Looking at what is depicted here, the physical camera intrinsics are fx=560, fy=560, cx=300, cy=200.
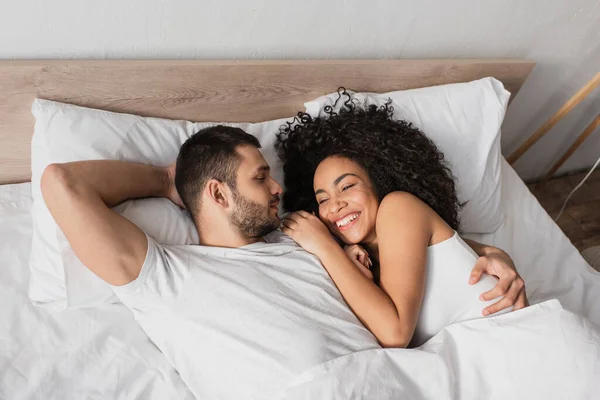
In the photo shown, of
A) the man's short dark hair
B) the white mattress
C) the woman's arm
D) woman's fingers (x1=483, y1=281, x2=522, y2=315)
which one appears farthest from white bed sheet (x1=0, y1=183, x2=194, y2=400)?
woman's fingers (x1=483, y1=281, x2=522, y2=315)

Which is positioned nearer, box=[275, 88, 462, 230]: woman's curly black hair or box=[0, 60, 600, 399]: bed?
box=[0, 60, 600, 399]: bed

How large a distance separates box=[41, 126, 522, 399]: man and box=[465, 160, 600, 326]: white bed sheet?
425 millimetres

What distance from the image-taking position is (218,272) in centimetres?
123

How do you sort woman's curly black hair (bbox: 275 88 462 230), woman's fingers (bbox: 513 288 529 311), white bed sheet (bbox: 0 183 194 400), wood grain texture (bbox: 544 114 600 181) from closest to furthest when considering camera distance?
white bed sheet (bbox: 0 183 194 400) < woman's fingers (bbox: 513 288 529 311) < woman's curly black hair (bbox: 275 88 462 230) < wood grain texture (bbox: 544 114 600 181)

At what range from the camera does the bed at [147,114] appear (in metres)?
1.22

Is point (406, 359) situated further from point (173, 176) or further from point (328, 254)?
point (173, 176)

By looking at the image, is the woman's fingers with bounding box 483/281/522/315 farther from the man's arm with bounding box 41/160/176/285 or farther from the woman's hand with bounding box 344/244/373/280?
the man's arm with bounding box 41/160/176/285

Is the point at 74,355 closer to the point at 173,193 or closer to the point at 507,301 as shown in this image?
the point at 173,193

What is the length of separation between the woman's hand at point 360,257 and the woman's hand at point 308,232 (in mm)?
60

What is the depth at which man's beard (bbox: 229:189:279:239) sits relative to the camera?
1282mm

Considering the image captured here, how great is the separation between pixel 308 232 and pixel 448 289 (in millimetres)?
353

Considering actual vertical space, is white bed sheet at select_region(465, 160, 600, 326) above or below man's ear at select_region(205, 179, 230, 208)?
below

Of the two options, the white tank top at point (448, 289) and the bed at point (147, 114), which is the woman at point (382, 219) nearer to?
the white tank top at point (448, 289)

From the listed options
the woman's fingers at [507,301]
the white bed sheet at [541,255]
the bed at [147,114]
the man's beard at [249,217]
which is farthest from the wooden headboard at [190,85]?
the woman's fingers at [507,301]
